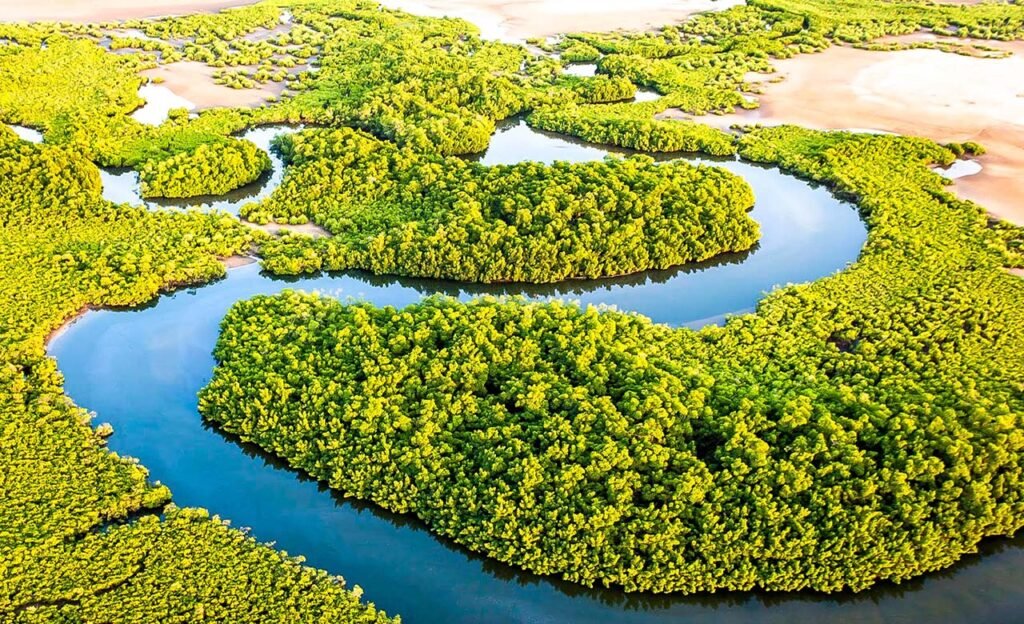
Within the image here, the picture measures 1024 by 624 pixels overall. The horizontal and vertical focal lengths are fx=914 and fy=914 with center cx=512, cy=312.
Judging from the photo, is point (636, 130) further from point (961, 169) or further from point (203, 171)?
point (203, 171)

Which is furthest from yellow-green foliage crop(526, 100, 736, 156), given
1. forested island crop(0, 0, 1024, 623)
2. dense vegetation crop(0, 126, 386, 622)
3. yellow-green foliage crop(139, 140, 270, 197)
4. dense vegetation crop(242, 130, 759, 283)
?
dense vegetation crop(0, 126, 386, 622)

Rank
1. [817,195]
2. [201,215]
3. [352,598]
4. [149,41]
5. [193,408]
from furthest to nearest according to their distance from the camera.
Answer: [149,41], [817,195], [201,215], [193,408], [352,598]

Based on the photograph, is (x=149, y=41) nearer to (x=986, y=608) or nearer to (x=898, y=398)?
(x=898, y=398)

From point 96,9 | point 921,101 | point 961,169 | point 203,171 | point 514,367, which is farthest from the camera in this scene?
point 96,9

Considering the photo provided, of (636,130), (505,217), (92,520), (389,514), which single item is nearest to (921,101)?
(636,130)

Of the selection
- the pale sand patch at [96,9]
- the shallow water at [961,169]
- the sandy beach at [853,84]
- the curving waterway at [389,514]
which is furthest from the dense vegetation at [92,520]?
the pale sand patch at [96,9]

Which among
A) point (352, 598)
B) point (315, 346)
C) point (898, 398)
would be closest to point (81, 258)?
point (315, 346)
